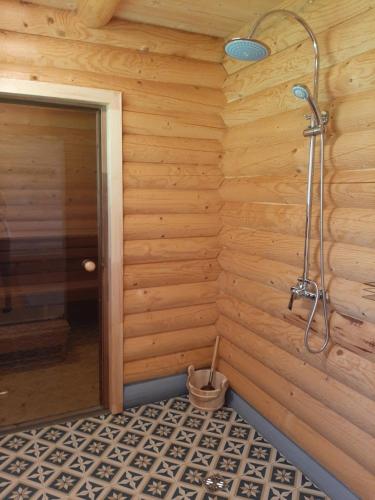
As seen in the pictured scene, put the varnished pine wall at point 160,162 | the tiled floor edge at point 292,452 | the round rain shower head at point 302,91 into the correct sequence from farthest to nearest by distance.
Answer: the varnished pine wall at point 160,162 < the tiled floor edge at point 292,452 < the round rain shower head at point 302,91

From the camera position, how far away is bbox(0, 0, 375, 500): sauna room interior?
6.28 feet

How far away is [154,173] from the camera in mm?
2625

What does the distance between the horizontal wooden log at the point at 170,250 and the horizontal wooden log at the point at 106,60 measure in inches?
40.6

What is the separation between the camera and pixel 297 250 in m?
2.20

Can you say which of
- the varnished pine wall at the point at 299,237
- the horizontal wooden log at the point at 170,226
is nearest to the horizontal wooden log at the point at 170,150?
the varnished pine wall at the point at 299,237

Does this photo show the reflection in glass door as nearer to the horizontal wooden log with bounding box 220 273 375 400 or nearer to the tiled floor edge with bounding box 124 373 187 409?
the tiled floor edge with bounding box 124 373 187 409

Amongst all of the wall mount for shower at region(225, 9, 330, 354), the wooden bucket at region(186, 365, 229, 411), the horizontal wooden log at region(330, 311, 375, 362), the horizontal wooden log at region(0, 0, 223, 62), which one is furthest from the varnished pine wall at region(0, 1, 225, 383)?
the horizontal wooden log at region(330, 311, 375, 362)

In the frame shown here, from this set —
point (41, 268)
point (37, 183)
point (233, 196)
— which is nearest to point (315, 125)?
point (233, 196)

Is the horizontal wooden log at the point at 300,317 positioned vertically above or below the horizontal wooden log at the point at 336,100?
below

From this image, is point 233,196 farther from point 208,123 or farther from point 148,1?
point 148,1

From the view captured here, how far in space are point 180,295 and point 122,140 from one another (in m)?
1.10

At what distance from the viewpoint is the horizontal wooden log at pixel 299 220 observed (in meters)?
1.80

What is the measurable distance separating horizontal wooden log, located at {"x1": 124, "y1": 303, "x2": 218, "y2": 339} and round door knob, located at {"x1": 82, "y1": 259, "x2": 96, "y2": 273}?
39 centimetres

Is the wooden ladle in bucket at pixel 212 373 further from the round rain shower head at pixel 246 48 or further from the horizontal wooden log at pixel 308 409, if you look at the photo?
the round rain shower head at pixel 246 48
